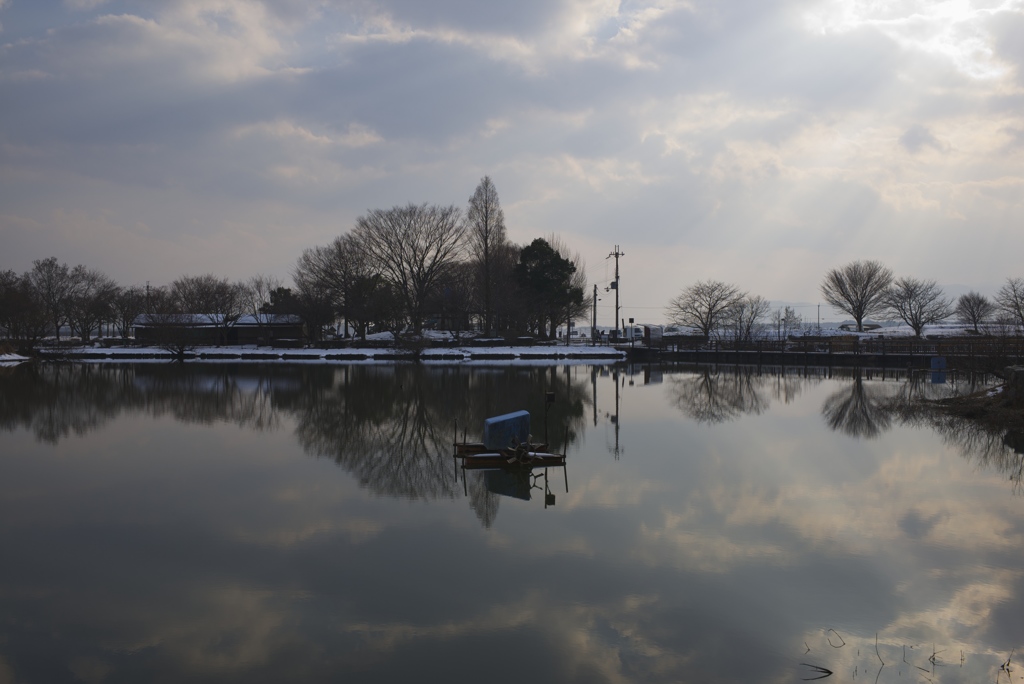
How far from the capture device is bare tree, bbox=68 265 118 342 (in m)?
72.6

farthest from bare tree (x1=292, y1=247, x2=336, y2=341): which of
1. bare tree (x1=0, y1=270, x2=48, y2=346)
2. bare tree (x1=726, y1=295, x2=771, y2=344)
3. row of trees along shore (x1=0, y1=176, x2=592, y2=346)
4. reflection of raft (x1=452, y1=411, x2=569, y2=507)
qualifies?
reflection of raft (x1=452, y1=411, x2=569, y2=507)

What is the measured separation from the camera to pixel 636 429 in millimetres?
19156

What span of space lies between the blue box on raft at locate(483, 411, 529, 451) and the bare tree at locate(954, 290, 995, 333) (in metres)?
69.1

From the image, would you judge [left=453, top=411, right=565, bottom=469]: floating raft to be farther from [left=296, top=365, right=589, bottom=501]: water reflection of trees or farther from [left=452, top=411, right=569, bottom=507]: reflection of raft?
[left=296, top=365, right=589, bottom=501]: water reflection of trees

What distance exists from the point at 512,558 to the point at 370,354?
4869 cm

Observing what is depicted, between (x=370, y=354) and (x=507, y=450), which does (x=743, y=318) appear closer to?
(x=370, y=354)

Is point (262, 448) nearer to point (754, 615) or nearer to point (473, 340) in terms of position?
point (754, 615)

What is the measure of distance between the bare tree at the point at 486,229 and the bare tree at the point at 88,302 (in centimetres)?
3932

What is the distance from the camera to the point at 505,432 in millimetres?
14531

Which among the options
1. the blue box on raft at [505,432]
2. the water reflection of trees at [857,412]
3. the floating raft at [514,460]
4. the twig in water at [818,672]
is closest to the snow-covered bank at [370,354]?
the water reflection of trees at [857,412]

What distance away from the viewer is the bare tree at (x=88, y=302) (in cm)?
7256

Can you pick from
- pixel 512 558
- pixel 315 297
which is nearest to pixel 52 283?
pixel 315 297

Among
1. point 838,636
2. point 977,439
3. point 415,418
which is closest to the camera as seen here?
point 838,636

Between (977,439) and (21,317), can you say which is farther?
(21,317)
